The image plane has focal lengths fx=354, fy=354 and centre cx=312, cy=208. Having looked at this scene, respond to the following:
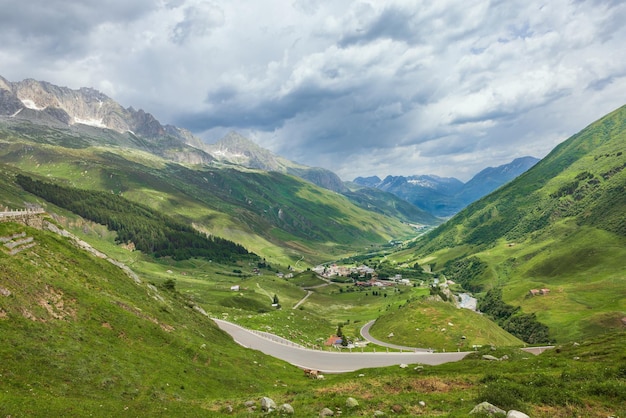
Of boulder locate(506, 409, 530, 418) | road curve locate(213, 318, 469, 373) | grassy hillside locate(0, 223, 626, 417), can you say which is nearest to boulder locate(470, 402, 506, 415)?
boulder locate(506, 409, 530, 418)

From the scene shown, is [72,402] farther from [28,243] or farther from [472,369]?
[472,369]

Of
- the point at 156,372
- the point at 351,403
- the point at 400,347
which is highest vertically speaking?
the point at 156,372

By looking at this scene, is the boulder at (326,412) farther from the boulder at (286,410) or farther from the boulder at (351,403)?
the boulder at (286,410)

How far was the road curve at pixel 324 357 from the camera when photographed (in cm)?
8717

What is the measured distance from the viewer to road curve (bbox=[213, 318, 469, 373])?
87.2 m

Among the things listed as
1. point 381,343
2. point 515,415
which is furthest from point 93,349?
point 381,343

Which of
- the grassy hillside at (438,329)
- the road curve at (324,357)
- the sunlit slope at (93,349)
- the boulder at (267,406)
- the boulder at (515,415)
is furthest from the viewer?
the grassy hillside at (438,329)

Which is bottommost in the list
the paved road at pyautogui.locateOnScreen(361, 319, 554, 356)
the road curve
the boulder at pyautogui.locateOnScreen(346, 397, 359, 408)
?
the paved road at pyautogui.locateOnScreen(361, 319, 554, 356)

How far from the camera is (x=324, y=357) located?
9688 cm

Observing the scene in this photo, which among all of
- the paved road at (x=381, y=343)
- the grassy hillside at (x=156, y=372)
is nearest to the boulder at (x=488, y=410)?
the grassy hillside at (x=156, y=372)

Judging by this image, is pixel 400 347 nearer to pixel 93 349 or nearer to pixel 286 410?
pixel 286 410

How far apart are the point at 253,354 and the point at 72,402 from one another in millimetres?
47349

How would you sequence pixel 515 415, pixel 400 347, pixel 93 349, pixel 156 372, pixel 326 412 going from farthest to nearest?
1. pixel 400 347
2. pixel 156 372
3. pixel 93 349
4. pixel 326 412
5. pixel 515 415

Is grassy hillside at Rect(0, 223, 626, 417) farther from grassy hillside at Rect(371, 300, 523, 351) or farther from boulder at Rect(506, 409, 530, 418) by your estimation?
grassy hillside at Rect(371, 300, 523, 351)
